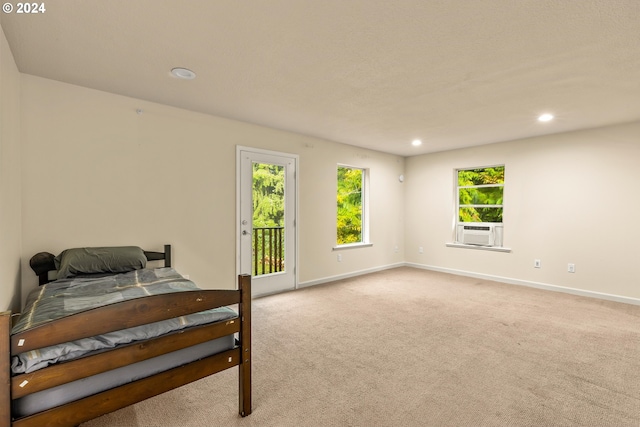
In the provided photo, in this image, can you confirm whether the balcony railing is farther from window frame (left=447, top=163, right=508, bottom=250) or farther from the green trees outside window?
the green trees outside window

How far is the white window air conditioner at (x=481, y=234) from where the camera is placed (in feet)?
17.5

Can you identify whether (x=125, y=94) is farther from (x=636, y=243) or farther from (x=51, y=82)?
(x=636, y=243)

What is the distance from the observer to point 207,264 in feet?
12.5

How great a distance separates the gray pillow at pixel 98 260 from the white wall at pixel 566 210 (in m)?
5.16

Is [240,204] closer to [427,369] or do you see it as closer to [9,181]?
[9,181]

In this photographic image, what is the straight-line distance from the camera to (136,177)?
128 inches

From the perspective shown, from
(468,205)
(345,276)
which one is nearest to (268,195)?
(345,276)

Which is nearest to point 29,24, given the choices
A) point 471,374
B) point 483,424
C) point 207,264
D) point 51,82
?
point 51,82

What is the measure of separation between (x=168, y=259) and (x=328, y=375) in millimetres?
2129

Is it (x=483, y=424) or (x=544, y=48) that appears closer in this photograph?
(x=483, y=424)

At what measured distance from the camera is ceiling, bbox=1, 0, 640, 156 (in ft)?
5.92

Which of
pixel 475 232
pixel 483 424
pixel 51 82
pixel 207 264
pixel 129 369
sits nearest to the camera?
pixel 129 369

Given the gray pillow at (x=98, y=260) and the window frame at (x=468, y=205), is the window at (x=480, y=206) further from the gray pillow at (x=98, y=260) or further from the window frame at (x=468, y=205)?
the gray pillow at (x=98, y=260)

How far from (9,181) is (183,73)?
148 centimetres
